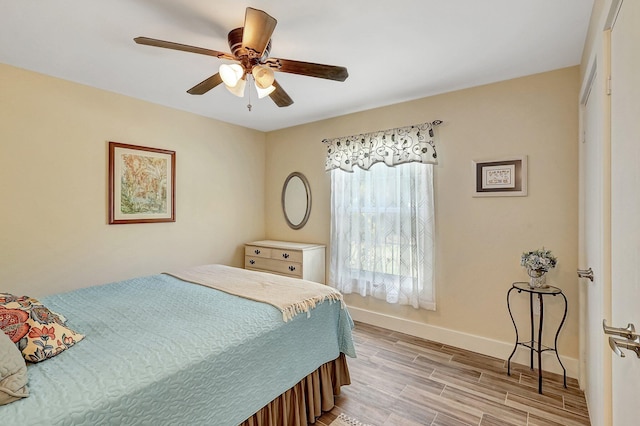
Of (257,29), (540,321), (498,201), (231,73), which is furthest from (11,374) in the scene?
(498,201)

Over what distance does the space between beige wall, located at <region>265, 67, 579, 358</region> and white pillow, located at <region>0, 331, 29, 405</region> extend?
9.67 feet

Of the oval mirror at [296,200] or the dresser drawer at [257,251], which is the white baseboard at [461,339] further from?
the oval mirror at [296,200]

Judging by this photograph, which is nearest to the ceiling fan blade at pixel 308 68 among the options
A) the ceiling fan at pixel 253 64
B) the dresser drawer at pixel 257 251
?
the ceiling fan at pixel 253 64

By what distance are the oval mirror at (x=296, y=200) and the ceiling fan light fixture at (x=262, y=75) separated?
2.25 m

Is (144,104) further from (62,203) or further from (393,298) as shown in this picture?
(393,298)

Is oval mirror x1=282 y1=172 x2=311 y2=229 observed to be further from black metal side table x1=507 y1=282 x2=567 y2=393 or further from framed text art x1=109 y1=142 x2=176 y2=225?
black metal side table x1=507 y1=282 x2=567 y2=393

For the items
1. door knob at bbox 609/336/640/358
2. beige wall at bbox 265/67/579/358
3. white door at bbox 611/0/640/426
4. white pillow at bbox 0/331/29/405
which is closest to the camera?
Result: door knob at bbox 609/336/640/358

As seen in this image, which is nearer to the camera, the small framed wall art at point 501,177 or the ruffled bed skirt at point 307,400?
the ruffled bed skirt at point 307,400

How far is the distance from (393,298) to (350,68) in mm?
2297

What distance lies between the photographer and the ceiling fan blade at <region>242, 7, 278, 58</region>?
1.44 meters

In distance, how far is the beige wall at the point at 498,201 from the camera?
2383mm

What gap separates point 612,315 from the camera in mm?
1175

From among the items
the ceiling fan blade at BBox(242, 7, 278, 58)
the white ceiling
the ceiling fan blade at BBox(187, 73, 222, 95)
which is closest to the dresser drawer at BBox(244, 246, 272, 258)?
the white ceiling

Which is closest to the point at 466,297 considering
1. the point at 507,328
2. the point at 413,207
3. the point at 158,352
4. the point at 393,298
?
the point at 507,328
